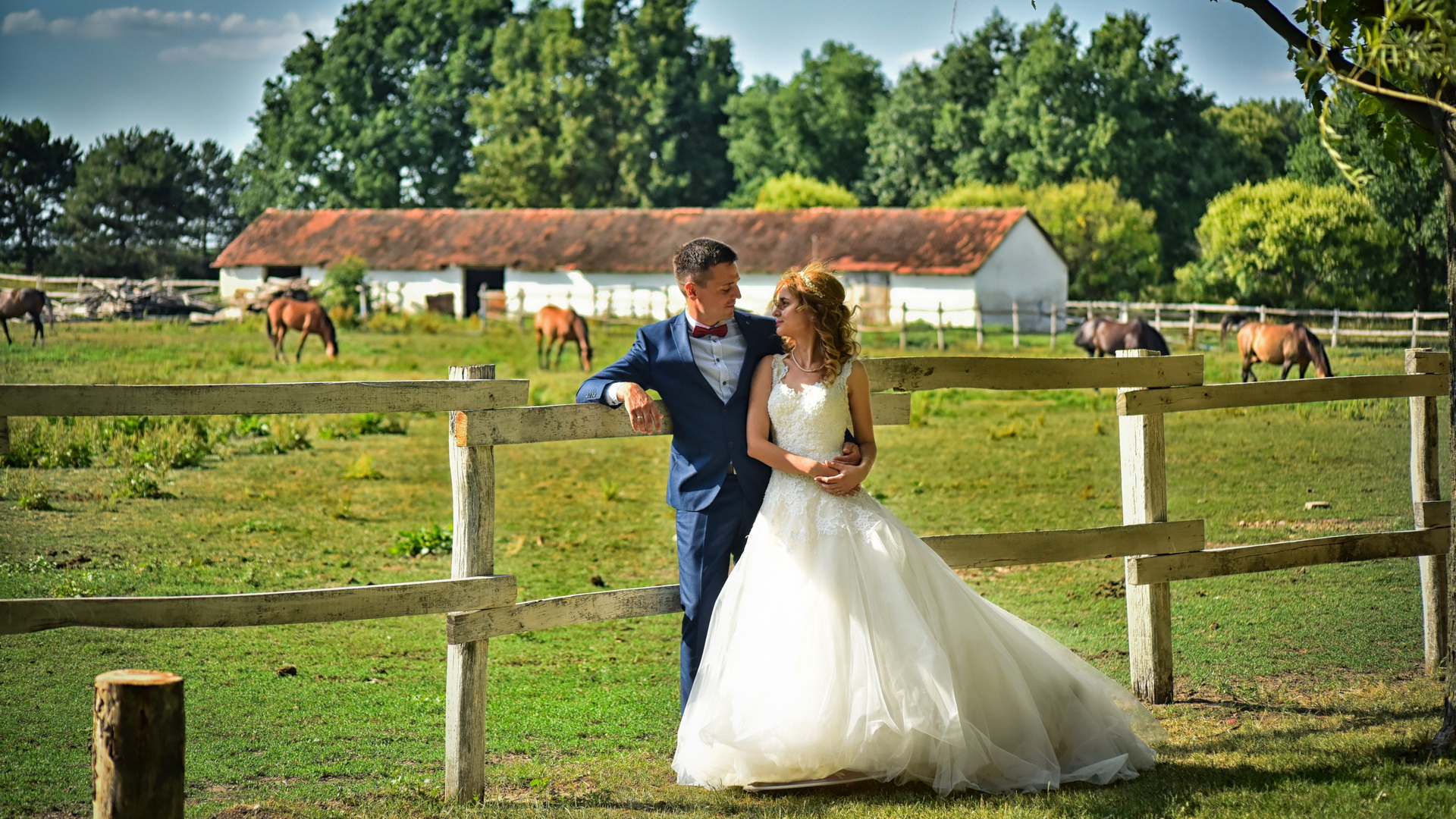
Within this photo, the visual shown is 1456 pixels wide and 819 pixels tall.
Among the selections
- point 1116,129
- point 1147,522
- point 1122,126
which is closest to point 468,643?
point 1147,522

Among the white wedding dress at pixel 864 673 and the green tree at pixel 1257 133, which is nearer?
the white wedding dress at pixel 864 673

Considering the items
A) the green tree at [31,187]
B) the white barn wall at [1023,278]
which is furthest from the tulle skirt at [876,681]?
the green tree at [31,187]

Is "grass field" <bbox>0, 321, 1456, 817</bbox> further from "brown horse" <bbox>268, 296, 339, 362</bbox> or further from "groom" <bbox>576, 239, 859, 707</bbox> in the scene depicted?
"brown horse" <bbox>268, 296, 339, 362</bbox>

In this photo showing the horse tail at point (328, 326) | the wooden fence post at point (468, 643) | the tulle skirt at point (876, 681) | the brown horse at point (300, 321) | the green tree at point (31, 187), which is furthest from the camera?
the green tree at point (31, 187)

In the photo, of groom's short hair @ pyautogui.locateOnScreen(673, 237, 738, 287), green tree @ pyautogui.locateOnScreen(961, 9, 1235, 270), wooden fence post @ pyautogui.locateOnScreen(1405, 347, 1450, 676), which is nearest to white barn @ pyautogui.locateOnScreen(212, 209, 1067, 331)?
green tree @ pyautogui.locateOnScreen(961, 9, 1235, 270)

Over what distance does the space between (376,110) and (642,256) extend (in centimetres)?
3207

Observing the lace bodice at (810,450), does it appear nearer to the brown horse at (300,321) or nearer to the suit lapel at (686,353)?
the suit lapel at (686,353)

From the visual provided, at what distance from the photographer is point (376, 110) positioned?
72812mm

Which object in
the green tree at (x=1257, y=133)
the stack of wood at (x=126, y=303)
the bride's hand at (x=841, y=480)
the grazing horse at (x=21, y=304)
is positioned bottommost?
the bride's hand at (x=841, y=480)

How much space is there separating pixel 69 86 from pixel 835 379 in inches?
1349

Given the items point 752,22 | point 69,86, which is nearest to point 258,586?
point 69,86

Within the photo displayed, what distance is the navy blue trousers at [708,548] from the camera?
4.36 m

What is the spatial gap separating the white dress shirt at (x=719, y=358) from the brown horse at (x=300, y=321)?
2479 centimetres

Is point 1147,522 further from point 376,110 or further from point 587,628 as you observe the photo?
point 376,110
